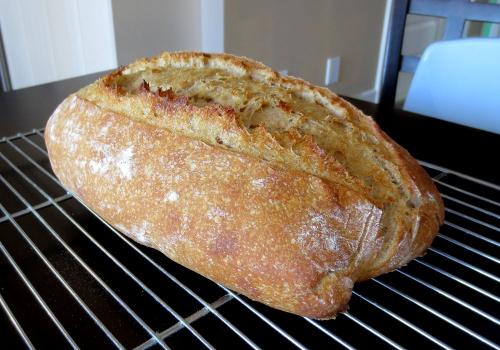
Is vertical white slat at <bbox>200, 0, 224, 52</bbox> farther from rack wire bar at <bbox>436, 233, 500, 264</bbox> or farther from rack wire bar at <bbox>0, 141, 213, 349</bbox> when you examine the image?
rack wire bar at <bbox>436, 233, 500, 264</bbox>

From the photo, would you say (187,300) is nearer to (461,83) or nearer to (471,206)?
(471,206)

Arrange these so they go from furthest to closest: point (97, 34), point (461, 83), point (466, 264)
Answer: point (97, 34) → point (461, 83) → point (466, 264)

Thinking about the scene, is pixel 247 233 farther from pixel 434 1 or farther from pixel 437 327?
pixel 434 1

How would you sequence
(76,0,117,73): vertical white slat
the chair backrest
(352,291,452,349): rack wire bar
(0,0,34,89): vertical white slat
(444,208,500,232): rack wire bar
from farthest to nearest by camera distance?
(0,0,34,89): vertical white slat, (76,0,117,73): vertical white slat, the chair backrest, (444,208,500,232): rack wire bar, (352,291,452,349): rack wire bar

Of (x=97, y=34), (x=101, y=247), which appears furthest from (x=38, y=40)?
(x=101, y=247)

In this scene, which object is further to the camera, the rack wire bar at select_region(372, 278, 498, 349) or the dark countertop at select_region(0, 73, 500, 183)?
the dark countertop at select_region(0, 73, 500, 183)

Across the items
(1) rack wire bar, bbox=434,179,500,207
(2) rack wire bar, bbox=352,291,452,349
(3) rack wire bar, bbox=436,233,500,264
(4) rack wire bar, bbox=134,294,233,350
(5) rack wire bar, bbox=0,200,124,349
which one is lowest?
(4) rack wire bar, bbox=134,294,233,350

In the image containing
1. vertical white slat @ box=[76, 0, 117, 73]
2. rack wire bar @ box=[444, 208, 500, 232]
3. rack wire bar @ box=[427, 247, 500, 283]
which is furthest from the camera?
vertical white slat @ box=[76, 0, 117, 73]

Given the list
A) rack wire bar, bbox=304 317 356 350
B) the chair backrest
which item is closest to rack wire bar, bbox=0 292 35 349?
rack wire bar, bbox=304 317 356 350
